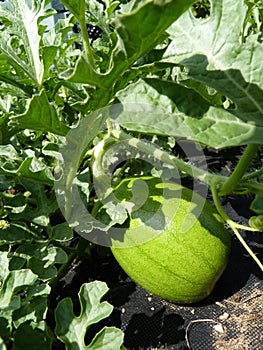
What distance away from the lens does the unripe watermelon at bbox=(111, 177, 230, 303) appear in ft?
4.20

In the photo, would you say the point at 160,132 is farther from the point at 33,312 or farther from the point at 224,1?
the point at 33,312

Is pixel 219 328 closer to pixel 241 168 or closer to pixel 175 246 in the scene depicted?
pixel 175 246

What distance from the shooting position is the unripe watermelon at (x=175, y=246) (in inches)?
50.4

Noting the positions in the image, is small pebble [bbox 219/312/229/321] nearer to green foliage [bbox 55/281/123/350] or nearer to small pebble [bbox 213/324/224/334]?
small pebble [bbox 213/324/224/334]

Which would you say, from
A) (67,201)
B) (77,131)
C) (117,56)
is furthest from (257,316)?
(117,56)

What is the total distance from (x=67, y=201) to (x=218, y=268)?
1.49ft

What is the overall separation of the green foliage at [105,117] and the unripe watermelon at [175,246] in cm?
8

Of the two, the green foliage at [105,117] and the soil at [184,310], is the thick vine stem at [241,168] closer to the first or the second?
the green foliage at [105,117]

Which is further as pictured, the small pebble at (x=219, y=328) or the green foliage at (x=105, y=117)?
the small pebble at (x=219, y=328)

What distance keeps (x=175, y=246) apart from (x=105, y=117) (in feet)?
1.28

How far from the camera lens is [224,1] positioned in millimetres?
875

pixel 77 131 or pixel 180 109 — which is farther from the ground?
pixel 180 109

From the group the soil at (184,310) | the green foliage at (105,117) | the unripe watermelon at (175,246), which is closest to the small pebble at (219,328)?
the soil at (184,310)

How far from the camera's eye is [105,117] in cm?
117
